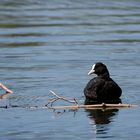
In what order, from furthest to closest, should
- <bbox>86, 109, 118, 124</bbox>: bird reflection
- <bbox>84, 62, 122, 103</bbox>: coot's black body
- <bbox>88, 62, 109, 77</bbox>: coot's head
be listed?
1. <bbox>88, 62, 109, 77</bbox>: coot's head
2. <bbox>84, 62, 122, 103</bbox>: coot's black body
3. <bbox>86, 109, 118, 124</bbox>: bird reflection

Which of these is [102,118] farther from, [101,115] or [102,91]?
[102,91]

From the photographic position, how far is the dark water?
1577 cm

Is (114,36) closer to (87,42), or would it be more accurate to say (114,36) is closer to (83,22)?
(87,42)

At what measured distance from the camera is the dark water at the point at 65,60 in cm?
1577

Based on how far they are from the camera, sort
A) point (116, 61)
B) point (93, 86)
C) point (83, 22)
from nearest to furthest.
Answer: point (93, 86), point (116, 61), point (83, 22)

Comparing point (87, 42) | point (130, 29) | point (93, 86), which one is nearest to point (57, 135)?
point (93, 86)

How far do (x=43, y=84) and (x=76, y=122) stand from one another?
12.8ft

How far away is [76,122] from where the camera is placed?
1612 cm

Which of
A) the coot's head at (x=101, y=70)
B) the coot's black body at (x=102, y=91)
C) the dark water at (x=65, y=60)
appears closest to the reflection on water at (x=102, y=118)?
the dark water at (x=65, y=60)

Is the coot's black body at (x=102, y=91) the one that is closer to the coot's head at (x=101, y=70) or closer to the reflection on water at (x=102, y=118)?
the coot's head at (x=101, y=70)

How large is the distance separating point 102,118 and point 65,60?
680cm

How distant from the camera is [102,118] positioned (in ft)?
55.0

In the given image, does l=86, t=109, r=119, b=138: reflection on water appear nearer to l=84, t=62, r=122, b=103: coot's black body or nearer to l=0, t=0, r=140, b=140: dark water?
l=0, t=0, r=140, b=140: dark water

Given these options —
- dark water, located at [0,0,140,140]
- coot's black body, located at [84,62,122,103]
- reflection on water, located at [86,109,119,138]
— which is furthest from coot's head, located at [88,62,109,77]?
reflection on water, located at [86,109,119,138]
